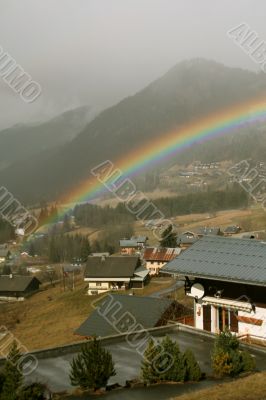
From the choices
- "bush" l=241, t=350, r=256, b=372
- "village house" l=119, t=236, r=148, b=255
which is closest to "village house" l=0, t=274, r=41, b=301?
"village house" l=119, t=236, r=148, b=255

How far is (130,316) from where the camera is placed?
24.9 m

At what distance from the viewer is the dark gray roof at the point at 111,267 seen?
2697 inches

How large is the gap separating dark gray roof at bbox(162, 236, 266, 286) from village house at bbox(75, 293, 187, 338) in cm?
389

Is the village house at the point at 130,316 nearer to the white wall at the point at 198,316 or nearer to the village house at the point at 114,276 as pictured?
the white wall at the point at 198,316

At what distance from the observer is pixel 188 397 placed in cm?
1277

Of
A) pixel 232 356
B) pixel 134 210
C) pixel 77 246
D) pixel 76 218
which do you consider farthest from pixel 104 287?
pixel 76 218

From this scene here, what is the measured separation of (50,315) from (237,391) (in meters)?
45.2

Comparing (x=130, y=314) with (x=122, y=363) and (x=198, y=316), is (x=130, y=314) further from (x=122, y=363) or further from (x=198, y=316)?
(x=122, y=363)

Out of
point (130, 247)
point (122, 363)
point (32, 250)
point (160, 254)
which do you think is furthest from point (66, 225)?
point (122, 363)

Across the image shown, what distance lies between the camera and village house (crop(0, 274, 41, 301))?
8362cm

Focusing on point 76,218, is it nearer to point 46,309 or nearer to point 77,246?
point 77,246

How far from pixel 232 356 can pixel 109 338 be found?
590cm

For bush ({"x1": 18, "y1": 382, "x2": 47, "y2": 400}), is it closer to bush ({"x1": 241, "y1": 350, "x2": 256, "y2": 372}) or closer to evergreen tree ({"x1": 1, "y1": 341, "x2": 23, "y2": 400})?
evergreen tree ({"x1": 1, "y1": 341, "x2": 23, "y2": 400})

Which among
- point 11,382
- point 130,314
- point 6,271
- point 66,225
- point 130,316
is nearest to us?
point 11,382
